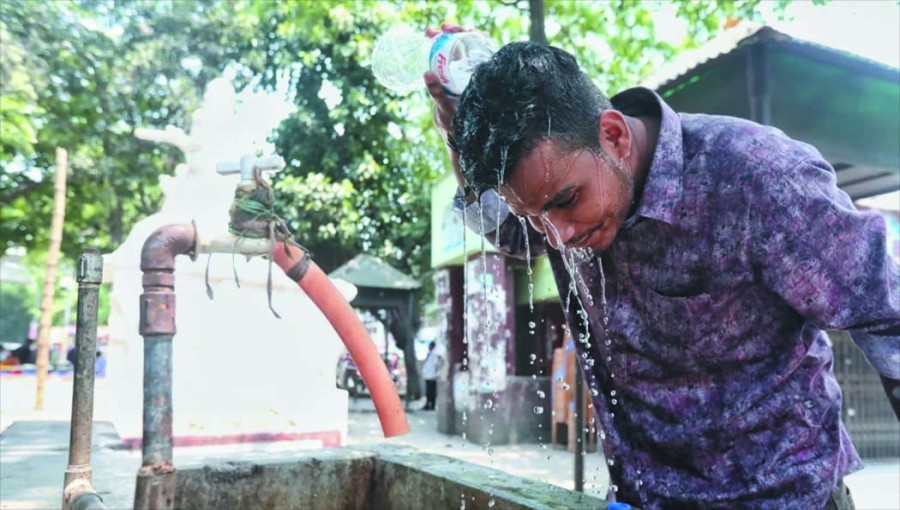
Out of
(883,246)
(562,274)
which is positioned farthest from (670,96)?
(883,246)

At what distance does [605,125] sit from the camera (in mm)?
1384

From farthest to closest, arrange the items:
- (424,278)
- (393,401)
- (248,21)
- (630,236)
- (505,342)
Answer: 1. (424,278)
2. (248,21)
3. (505,342)
4. (393,401)
5. (630,236)

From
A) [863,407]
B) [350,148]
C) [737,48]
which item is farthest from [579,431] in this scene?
[350,148]

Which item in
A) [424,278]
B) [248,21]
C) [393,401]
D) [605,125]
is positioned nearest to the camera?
[605,125]

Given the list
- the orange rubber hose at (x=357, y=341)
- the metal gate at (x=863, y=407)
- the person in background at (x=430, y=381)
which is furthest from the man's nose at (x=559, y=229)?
the person in background at (x=430, y=381)

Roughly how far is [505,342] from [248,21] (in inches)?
356

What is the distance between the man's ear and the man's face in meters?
0.03

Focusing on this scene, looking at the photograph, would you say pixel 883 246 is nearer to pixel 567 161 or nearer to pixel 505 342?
pixel 567 161

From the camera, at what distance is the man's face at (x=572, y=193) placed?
132cm

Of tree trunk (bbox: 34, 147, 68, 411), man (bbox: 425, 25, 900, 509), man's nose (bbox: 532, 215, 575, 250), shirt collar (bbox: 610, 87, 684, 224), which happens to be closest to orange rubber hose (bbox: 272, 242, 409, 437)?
man (bbox: 425, 25, 900, 509)

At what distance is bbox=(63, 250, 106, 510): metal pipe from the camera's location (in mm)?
1674

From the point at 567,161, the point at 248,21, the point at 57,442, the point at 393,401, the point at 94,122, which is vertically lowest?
the point at 57,442

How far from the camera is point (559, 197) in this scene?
1.34 meters

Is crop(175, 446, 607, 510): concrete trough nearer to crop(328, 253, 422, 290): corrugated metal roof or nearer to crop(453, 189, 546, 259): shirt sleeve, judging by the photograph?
crop(453, 189, 546, 259): shirt sleeve
